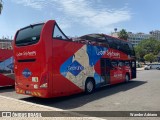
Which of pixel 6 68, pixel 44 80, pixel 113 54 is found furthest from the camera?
pixel 6 68

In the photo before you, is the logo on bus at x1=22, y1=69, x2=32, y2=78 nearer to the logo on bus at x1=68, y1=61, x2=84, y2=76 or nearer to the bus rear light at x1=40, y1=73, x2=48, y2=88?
the bus rear light at x1=40, y1=73, x2=48, y2=88

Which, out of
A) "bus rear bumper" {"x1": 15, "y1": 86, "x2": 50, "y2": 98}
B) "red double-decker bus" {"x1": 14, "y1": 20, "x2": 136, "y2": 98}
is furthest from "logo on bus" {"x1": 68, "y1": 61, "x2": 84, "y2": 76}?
"bus rear bumper" {"x1": 15, "y1": 86, "x2": 50, "y2": 98}

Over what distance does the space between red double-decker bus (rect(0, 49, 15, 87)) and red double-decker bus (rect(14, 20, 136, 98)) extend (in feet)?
18.9

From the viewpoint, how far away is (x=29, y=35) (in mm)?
11438

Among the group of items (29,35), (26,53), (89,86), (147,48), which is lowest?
(89,86)

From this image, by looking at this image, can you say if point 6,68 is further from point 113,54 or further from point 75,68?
point 113,54

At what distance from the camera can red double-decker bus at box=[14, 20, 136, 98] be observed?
420 inches

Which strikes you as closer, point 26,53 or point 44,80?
point 44,80

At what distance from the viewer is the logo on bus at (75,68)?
1205 cm

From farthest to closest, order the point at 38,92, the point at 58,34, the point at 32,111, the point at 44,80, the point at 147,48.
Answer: the point at 147,48, the point at 58,34, the point at 38,92, the point at 44,80, the point at 32,111

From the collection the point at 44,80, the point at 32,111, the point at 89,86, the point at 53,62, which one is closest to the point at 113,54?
the point at 89,86

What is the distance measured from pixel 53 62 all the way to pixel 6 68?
315 inches

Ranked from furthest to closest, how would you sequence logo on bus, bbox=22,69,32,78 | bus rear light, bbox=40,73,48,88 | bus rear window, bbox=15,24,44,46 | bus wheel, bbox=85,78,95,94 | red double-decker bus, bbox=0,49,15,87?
red double-decker bus, bbox=0,49,15,87
bus wheel, bbox=85,78,95,94
logo on bus, bbox=22,69,32,78
bus rear window, bbox=15,24,44,46
bus rear light, bbox=40,73,48,88

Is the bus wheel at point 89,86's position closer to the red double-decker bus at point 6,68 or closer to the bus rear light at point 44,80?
the bus rear light at point 44,80
